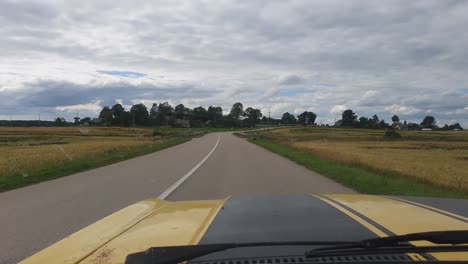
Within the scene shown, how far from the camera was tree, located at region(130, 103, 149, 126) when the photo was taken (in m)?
175

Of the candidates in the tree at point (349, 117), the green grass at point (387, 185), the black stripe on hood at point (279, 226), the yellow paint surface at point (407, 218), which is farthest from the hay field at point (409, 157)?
the tree at point (349, 117)

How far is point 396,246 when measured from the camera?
2.43 m

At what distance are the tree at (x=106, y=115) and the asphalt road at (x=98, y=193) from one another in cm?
15489

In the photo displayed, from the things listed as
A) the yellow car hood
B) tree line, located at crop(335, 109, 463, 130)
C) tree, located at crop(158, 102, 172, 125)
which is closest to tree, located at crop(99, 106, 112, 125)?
tree, located at crop(158, 102, 172, 125)

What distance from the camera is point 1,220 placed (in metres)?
8.73

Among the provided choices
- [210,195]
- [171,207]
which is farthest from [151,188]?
[171,207]

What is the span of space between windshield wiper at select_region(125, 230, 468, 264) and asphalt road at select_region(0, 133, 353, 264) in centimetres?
448

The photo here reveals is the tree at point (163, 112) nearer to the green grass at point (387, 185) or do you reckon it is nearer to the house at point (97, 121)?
the house at point (97, 121)

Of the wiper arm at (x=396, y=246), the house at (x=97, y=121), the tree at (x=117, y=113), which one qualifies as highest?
the tree at (x=117, y=113)

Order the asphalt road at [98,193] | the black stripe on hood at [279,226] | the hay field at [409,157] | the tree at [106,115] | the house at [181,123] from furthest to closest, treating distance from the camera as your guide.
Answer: the house at [181,123] → the tree at [106,115] → the hay field at [409,157] → the asphalt road at [98,193] → the black stripe on hood at [279,226]

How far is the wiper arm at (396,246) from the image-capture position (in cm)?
235

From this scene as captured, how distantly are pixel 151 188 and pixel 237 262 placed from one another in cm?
1153

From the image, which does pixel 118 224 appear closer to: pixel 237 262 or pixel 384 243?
pixel 237 262

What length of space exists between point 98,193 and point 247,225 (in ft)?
33.0
